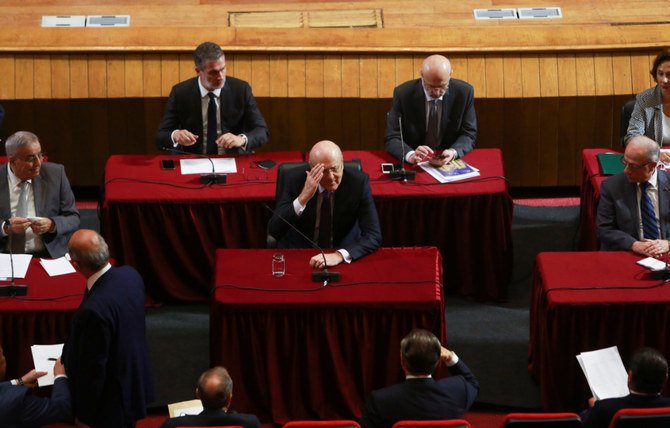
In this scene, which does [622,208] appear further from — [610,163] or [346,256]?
[346,256]

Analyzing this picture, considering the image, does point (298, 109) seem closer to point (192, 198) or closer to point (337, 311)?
point (192, 198)

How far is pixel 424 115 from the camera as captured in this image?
7.20 m

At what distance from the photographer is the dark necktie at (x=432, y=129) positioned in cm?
718

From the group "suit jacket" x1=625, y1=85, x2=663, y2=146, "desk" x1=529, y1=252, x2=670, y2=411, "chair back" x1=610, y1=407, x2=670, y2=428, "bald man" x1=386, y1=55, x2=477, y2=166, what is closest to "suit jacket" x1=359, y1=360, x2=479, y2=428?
"chair back" x1=610, y1=407, x2=670, y2=428

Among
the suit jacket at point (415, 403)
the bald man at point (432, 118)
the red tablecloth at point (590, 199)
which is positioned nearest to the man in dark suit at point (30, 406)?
the suit jacket at point (415, 403)

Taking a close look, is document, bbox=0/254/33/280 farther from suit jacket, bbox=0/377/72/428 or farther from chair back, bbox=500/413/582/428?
chair back, bbox=500/413/582/428

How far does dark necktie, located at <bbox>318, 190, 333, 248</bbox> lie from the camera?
624 centimetres

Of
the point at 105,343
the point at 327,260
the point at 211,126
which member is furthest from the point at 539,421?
the point at 211,126

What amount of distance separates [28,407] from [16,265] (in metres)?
1.27

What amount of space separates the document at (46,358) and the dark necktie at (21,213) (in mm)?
1054

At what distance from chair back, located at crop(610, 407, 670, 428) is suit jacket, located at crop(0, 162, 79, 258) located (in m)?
3.20

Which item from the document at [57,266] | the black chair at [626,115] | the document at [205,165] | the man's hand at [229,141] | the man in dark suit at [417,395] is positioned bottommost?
the man in dark suit at [417,395]

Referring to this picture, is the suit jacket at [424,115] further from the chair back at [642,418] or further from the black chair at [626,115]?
the chair back at [642,418]

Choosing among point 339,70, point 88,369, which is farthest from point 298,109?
point 88,369
